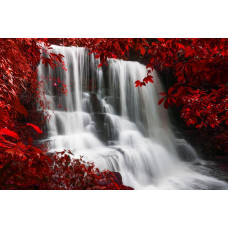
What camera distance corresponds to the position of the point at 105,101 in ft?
7.64

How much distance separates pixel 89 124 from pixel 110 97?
1.41 ft

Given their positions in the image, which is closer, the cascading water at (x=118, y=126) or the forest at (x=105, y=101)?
the forest at (x=105, y=101)

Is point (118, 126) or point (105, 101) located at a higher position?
point (105, 101)

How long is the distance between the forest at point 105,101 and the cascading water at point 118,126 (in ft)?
0.04

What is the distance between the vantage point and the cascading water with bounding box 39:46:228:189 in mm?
2057

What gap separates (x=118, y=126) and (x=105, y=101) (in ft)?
1.11

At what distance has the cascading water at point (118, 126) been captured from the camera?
2057 mm

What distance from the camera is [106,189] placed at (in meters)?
1.76

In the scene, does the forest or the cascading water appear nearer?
the forest

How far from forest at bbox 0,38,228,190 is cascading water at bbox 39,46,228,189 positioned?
0.01m

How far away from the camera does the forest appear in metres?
1.35
